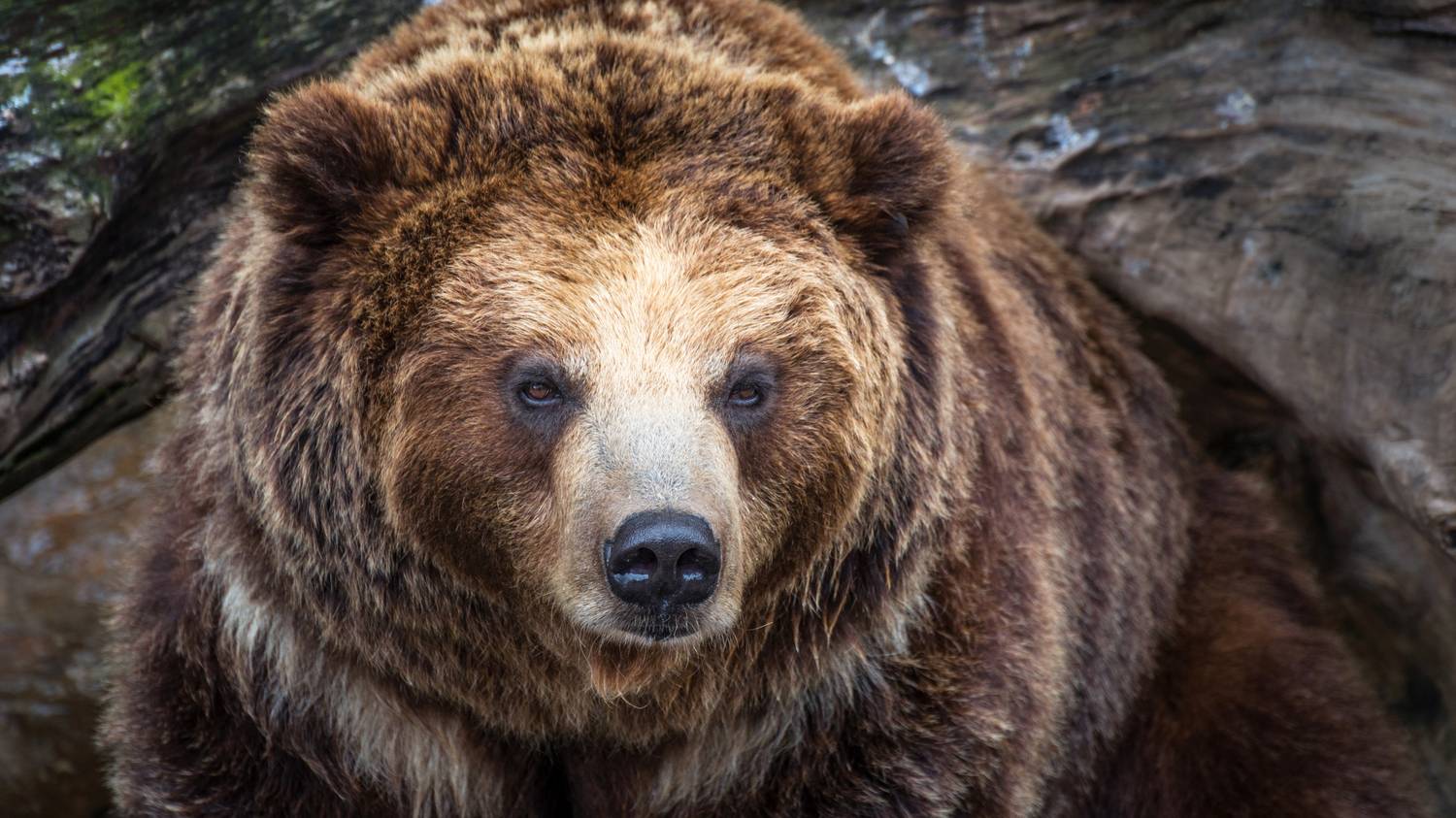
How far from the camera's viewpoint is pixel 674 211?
395cm

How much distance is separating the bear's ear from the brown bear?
0.4 inches

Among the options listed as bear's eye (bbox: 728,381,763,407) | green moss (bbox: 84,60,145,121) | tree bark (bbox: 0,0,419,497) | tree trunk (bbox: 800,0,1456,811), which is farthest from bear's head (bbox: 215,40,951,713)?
tree trunk (bbox: 800,0,1456,811)

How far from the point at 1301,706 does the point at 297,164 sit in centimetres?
362

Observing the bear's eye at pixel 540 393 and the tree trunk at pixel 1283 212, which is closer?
the bear's eye at pixel 540 393

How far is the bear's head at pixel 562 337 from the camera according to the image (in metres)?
3.79

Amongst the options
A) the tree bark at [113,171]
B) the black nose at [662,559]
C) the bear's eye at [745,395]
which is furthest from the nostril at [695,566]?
the tree bark at [113,171]

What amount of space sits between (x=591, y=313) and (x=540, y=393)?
23cm

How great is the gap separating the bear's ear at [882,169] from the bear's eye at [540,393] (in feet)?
2.97

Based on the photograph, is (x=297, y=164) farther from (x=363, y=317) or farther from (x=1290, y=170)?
(x=1290, y=170)

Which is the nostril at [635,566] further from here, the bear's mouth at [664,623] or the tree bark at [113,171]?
the tree bark at [113,171]

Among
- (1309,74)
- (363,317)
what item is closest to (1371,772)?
(1309,74)

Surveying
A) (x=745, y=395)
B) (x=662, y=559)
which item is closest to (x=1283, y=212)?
(x=745, y=395)

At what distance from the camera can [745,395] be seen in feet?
12.9

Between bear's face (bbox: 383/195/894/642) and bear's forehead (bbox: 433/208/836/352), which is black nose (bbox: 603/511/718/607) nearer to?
bear's face (bbox: 383/195/894/642)
